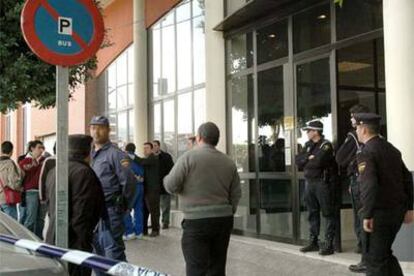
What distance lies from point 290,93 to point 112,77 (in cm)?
968

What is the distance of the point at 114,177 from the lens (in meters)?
5.77

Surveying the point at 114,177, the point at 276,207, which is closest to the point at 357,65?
the point at 276,207

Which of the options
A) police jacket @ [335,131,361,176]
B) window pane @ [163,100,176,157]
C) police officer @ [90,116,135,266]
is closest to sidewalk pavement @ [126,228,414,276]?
police jacket @ [335,131,361,176]

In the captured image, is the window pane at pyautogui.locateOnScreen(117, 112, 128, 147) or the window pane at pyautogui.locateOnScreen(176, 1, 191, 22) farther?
the window pane at pyautogui.locateOnScreen(117, 112, 128, 147)

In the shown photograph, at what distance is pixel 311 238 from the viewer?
28.1ft

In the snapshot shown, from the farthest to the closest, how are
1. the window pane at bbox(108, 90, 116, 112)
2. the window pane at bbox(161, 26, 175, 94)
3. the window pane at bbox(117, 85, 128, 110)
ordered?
the window pane at bbox(108, 90, 116, 112) < the window pane at bbox(117, 85, 128, 110) < the window pane at bbox(161, 26, 175, 94)

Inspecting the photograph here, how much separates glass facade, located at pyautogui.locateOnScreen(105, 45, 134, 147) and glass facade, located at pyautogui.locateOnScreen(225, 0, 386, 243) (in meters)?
6.32

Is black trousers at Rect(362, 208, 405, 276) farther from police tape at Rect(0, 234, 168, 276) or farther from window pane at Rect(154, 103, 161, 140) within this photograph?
window pane at Rect(154, 103, 161, 140)

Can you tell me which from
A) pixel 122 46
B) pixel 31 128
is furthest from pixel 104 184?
pixel 31 128

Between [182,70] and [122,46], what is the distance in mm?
3652

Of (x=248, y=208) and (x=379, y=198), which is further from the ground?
(x=379, y=198)

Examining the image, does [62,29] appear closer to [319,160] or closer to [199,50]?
[319,160]

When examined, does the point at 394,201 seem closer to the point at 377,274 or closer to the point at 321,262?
the point at 377,274

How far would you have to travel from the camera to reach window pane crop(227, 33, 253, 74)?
10.5 m
